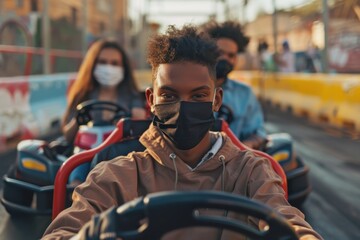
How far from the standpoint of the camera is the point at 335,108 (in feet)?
37.0

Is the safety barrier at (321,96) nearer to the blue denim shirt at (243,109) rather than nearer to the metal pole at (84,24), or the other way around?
the metal pole at (84,24)

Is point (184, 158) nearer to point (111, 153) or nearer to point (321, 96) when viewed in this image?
point (111, 153)

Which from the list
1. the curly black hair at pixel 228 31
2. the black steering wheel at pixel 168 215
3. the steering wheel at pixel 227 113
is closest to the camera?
the black steering wheel at pixel 168 215

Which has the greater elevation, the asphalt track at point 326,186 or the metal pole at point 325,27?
the metal pole at point 325,27

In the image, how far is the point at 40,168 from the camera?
4500mm

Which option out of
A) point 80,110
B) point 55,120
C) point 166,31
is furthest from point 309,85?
point 166,31

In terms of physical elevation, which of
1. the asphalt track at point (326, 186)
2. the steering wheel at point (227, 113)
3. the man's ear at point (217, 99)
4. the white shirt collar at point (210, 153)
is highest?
the man's ear at point (217, 99)

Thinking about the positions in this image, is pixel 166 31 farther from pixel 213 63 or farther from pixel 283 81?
pixel 283 81

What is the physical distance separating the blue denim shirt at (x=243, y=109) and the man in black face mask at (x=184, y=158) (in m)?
2.52

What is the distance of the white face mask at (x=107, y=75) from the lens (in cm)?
539

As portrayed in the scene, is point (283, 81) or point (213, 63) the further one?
point (283, 81)

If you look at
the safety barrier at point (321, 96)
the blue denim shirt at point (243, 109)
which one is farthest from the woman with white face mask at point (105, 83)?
the safety barrier at point (321, 96)

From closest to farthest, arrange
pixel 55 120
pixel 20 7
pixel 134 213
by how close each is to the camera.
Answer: pixel 134 213, pixel 55 120, pixel 20 7

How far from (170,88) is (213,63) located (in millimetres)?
259
